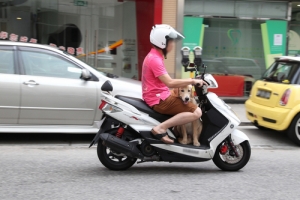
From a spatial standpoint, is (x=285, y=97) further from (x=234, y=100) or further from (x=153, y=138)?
(x=234, y=100)

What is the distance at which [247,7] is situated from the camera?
44.3 ft

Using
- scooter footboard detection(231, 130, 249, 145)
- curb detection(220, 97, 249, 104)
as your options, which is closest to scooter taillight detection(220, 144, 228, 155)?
scooter footboard detection(231, 130, 249, 145)

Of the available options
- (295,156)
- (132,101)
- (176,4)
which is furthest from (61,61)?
(176,4)

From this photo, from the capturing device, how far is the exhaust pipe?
5.43 meters

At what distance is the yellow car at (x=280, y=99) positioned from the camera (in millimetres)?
7906

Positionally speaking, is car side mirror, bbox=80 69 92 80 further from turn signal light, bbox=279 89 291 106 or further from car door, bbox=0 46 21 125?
turn signal light, bbox=279 89 291 106

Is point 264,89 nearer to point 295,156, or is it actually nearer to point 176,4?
point 295,156

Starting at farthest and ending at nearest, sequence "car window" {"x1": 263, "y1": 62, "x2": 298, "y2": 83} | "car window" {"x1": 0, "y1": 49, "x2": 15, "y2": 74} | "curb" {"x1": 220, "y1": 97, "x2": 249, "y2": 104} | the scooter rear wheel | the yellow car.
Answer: "curb" {"x1": 220, "y1": 97, "x2": 249, "y2": 104}, "car window" {"x1": 263, "y1": 62, "x2": 298, "y2": 83}, the yellow car, "car window" {"x1": 0, "y1": 49, "x2": 15, "y2": 74}, the scooter rear wheel

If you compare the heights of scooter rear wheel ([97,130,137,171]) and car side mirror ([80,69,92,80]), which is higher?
car side mirror ([80,69,92,80])

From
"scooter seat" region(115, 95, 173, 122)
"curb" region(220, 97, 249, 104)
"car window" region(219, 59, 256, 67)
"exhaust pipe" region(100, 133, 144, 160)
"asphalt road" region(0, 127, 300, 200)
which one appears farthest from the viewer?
"car window" region(219, 59, 256, 67)

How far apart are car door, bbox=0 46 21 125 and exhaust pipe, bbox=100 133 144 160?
2.46 meters

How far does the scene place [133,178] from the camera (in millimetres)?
5547

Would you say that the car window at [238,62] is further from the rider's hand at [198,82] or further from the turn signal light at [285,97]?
the rider's hand at [198,82]

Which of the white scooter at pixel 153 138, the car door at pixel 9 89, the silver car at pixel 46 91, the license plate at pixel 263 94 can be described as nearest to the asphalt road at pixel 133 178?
the white scooter at pixel 153 138
